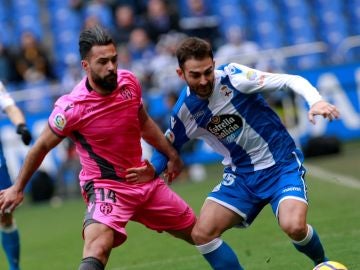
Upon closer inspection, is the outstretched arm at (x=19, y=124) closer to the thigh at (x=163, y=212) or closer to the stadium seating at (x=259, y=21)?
the thigh at (x=163, y=212)

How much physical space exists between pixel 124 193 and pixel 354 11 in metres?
15.5

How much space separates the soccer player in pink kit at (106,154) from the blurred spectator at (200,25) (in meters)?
11.6

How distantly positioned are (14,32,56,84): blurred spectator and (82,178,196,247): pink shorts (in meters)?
10.9

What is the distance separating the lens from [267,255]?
10109 millimetres

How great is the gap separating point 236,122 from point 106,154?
1.14 meters

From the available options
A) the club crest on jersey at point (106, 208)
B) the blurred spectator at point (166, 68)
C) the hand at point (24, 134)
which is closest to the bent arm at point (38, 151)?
the club crest on jersey at point (106, 208)

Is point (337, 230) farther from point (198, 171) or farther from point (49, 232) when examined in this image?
point (198, 171)

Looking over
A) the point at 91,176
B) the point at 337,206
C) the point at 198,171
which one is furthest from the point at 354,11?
the point at 91,176

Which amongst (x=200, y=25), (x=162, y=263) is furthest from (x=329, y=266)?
(x=200, y=25)

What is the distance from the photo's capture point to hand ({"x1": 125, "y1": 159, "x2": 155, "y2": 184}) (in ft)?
26.6

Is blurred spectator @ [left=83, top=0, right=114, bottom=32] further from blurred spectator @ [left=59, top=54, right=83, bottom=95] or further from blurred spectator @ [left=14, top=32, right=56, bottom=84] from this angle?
blurred spectator @ [left=14, top=32, right=56, bottom=84]

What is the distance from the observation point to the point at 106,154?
8.06 m

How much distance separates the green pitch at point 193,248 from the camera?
9.97m

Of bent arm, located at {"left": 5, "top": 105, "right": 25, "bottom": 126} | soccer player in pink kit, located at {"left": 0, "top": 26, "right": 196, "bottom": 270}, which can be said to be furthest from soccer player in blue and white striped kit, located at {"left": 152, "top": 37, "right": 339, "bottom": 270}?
bent arm, located at {"left": 5, "top": 105, "right": 25, "bottom": 126}
